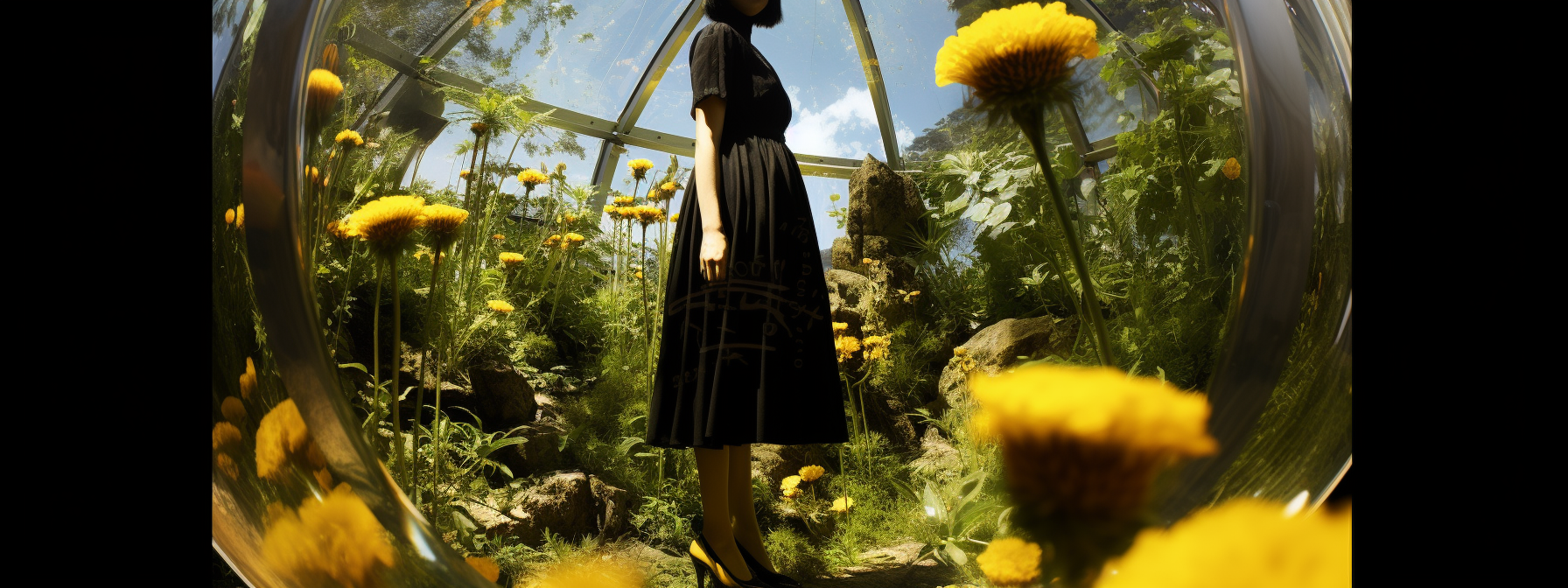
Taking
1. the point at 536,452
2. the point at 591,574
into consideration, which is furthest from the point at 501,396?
the point at 591,574

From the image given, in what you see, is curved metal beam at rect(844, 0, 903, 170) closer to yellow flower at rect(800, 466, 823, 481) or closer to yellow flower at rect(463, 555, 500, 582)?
yellow flower at rect(800, 466, 823, 481)

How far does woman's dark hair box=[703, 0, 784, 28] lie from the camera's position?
0.65m

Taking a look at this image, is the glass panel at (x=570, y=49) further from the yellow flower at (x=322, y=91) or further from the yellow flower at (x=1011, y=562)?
the yellow flower at (x=1011, y=562)

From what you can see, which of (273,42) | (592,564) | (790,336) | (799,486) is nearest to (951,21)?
(790,336)

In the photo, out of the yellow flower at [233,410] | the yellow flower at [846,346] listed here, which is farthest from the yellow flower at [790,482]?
the yellow flower at [233,410]

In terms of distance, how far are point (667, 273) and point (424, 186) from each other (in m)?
0.22

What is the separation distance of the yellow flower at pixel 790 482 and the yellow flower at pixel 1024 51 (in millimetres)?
350

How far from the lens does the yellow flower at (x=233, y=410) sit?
2.43 feet

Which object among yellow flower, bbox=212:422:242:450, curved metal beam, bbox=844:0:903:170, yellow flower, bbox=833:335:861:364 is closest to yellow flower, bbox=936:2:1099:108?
curved metal beam, bbox=844:0:903:170

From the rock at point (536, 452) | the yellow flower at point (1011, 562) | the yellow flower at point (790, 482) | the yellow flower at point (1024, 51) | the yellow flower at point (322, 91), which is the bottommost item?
the yellow flower at point (1011, 562)

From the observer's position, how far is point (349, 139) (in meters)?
0.65

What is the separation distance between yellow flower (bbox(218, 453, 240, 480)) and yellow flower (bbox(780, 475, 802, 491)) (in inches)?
23.0

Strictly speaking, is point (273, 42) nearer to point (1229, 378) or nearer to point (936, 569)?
point (936, 569)

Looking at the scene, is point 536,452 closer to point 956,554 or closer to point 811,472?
point 811,472
